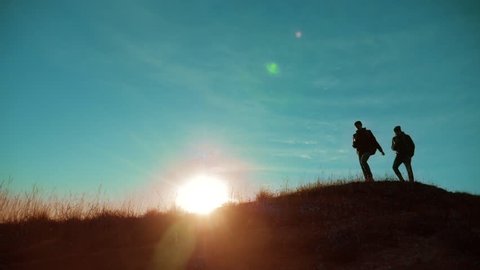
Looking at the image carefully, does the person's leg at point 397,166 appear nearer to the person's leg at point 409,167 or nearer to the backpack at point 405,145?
the person's leg at point 409,167

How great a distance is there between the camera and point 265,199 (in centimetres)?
1525

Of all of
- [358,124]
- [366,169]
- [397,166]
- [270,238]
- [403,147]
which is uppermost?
[358,124]

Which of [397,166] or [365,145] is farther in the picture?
[397,166]

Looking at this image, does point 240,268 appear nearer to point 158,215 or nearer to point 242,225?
point 242,225

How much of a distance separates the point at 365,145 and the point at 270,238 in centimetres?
806

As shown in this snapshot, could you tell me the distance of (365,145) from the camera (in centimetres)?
1659

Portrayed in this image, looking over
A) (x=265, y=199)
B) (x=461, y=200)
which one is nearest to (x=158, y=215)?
(x=265, y=199)

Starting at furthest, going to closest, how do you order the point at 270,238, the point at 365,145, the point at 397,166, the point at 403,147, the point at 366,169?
the point at 366,169 < the point at 397,166 < the point at 365,145 < the point at 403,147 < the point at 270,238

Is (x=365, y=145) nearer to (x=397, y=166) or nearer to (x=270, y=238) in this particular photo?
(x=397, y=166)

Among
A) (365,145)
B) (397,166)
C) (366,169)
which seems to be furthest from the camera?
(366,169)

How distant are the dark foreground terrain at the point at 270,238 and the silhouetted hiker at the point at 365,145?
108 inches

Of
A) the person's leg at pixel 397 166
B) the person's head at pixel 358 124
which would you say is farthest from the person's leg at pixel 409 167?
the person's head at pixel 358 124

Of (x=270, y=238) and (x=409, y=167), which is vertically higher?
(x=409, y=167)

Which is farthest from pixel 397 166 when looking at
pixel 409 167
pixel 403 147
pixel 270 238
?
pixel 270 238
